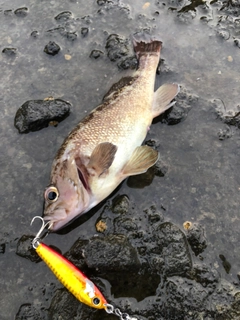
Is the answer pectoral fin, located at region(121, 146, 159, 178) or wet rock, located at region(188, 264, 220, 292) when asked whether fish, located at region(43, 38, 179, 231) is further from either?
wet rock, located at region(188, 264, 220, 292)

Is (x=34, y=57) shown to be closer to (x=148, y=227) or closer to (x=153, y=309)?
(x=148, y=227)

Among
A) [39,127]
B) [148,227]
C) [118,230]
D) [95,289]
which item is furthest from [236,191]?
[39,127]

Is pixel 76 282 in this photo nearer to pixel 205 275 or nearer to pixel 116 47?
pixel 205 275

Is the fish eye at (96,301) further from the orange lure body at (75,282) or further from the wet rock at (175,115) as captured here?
the wet rock at (175,115)

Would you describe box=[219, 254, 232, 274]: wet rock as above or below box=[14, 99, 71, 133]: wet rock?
below

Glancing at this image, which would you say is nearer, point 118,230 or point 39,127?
point 118,230

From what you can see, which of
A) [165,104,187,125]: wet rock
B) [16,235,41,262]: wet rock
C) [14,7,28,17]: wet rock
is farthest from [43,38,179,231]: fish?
[14,7,28,17]: wet rock

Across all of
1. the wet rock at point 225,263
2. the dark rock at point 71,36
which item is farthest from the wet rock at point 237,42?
the wet rock at point 225,263
